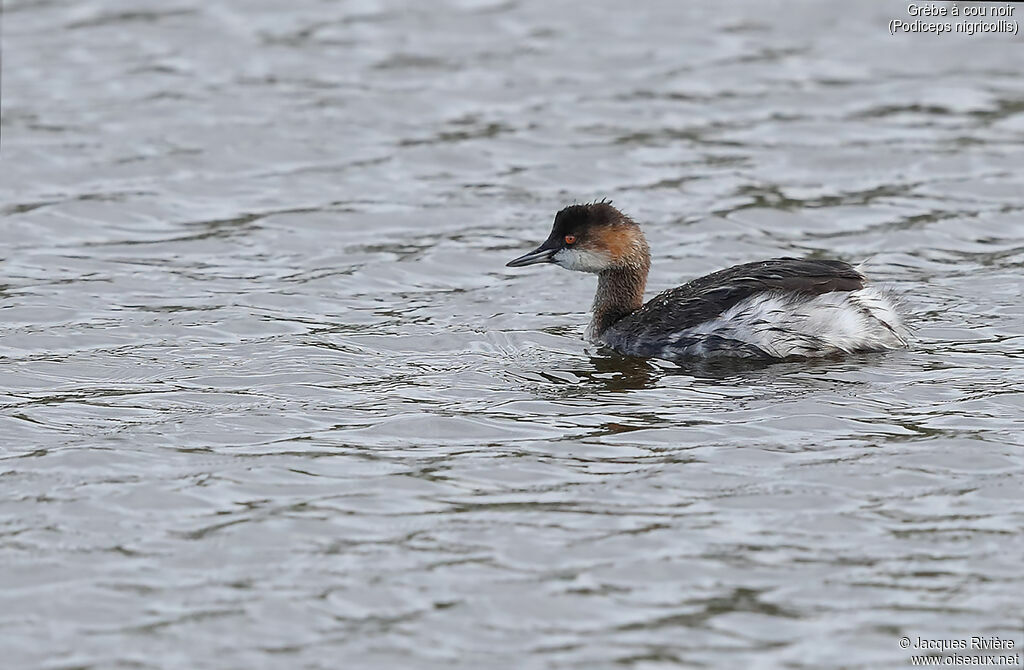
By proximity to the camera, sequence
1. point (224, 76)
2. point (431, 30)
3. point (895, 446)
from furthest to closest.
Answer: point (431, 30) → point (224, 76) → point (895, 446)

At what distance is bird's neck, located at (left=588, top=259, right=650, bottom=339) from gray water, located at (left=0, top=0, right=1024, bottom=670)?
0.24m

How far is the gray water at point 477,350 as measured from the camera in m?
5.27

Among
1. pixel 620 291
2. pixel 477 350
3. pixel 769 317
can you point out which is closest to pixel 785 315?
pixel 769 317

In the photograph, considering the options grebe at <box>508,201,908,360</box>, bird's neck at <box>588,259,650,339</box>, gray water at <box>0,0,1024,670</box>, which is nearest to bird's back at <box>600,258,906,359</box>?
grebe at <box>508,201,908,360</box>

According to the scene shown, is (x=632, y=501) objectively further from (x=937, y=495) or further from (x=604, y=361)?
(x=604, y=361)

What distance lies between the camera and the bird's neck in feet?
28.6

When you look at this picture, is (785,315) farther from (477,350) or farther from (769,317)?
(477,350)

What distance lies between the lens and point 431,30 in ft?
48.9

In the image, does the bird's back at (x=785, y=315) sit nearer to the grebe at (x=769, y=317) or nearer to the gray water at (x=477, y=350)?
the grebe at (x=769, y=317)

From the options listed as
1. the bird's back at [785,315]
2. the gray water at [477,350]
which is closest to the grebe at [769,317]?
the bird's back at [785,315]

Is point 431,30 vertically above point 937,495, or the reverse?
point 431,30

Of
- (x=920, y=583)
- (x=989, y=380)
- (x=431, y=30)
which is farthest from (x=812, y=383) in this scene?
(x=431, y=30)

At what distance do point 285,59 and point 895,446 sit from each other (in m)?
8.73

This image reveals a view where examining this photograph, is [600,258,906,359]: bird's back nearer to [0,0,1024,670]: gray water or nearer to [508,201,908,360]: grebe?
[508,201,908,360]: grebe
